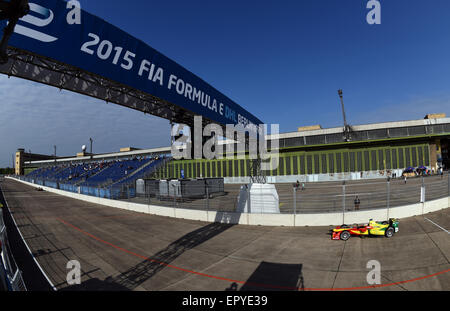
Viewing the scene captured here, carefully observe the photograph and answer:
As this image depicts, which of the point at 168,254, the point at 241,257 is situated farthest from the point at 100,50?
the point at 241,257

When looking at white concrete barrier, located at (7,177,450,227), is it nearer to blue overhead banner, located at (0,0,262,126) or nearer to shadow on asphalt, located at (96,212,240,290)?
shadow on asphalt, located at (96,212,240,290)

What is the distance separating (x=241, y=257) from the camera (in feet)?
24.3

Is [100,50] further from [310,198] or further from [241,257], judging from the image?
[310,198]

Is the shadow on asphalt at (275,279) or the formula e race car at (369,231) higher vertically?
the formula e race car at (369,231)

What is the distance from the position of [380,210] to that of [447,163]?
47.3 meters

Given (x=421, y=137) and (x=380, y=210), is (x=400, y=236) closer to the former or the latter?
(x=380, y=210)

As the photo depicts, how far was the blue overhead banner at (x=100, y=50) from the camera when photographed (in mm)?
6785

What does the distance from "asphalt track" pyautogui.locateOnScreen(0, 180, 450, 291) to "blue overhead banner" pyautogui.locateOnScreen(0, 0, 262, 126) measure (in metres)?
7.34

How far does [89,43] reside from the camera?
798cm

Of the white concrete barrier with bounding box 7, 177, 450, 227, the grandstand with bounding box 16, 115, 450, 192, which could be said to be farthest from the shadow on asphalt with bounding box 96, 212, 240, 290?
the grandstand with bounding box 16, 115, 450, 192

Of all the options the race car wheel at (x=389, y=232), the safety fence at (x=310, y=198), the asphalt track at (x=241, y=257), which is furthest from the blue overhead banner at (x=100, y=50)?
the race car wheel at (x=389, y=232)

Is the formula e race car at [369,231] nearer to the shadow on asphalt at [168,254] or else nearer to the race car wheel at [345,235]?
the race car wheel at [345,235]

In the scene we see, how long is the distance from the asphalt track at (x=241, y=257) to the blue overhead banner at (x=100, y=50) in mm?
7336

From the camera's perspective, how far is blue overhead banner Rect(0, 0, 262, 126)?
679 cm
